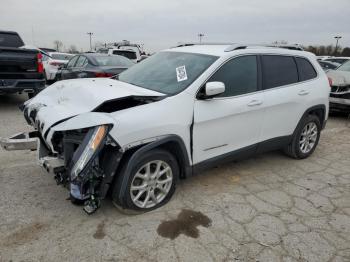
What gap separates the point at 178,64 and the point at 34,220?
234 centimetres

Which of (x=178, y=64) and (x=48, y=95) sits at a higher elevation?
(x=178, y=64)

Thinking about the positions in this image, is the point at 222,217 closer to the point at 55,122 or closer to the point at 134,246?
the point at 134,246

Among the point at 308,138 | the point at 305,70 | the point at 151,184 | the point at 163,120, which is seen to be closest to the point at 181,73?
the point at 163,120

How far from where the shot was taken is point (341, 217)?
3.32m

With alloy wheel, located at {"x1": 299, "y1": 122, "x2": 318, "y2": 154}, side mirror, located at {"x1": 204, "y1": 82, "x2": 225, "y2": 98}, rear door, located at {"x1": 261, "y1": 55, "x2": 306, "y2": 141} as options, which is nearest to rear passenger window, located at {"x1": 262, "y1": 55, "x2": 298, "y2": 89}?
rear door, located at {"x1": 261, "y1": 55, "x2": 306, "y2": 141}

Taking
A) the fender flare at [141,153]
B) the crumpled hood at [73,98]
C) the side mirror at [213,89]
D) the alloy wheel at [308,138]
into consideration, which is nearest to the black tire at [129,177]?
the fender flare at [141,153]

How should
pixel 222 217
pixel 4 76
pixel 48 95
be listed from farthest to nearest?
pixel 4 76
pixel 48 95
pixel 222 217

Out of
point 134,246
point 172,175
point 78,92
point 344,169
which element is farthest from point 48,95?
point 344,169

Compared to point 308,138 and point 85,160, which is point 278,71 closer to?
point 308,138

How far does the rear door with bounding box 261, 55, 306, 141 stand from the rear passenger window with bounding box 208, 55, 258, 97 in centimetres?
20

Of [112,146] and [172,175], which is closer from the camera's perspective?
[112,146]

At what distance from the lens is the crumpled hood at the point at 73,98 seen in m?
3.02

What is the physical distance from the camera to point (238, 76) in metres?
3.77

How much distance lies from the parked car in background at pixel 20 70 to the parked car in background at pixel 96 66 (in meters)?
1.17
